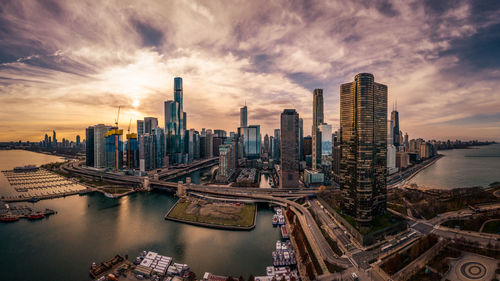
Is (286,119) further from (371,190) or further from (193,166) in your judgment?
(193,166)

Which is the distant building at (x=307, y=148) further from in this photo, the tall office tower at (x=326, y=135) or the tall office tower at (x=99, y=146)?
the tall office tower at (x=99, y=146)

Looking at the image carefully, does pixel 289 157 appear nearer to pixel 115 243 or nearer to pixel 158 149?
pixel 115 243

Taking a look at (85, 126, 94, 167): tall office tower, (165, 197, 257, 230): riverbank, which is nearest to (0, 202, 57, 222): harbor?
(165, 197, 257, 230): riverbank

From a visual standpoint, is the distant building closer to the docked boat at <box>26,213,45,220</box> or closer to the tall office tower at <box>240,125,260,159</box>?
the tall office tower at <box>240,125,260,159</box>

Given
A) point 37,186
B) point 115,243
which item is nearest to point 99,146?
point 37,186

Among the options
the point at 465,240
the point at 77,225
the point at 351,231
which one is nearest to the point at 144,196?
the point at 77,225

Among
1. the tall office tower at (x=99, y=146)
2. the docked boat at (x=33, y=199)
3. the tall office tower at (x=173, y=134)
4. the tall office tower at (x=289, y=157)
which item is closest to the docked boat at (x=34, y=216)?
the docked boat at (x=33, y=199)
